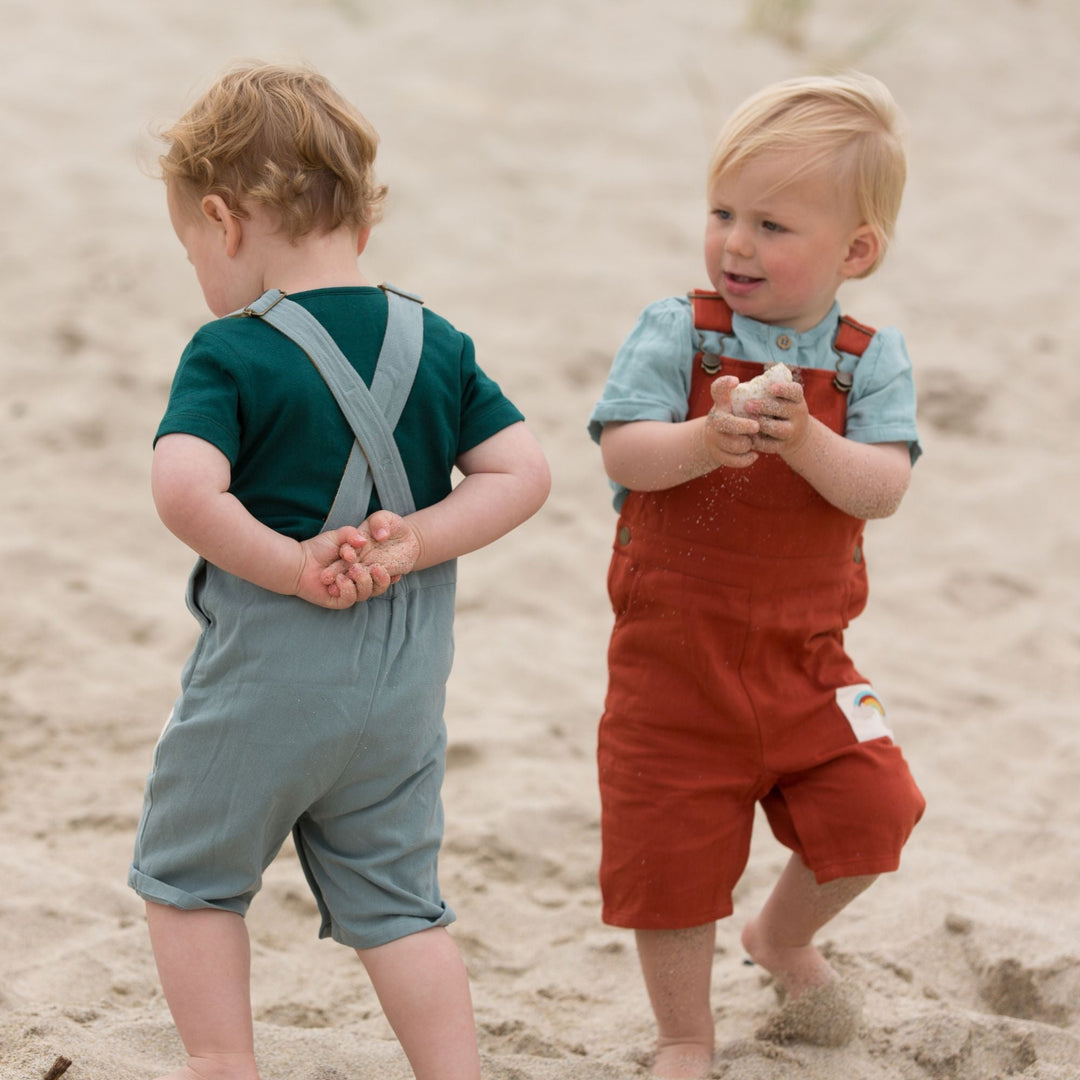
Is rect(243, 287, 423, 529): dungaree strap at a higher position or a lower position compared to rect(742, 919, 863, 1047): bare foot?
higher

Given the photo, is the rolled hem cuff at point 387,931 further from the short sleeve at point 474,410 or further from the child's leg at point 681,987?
the short sleeve at point 474,410

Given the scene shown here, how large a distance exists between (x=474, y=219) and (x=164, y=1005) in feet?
12.6

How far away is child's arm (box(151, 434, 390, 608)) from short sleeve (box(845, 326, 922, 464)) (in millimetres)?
791

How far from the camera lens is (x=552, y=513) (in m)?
4.25

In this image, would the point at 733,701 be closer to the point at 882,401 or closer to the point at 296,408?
the point at 882,401

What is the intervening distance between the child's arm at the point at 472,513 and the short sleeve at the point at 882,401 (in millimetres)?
511

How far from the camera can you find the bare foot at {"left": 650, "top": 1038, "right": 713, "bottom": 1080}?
2.18 m

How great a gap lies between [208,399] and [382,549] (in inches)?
10.6

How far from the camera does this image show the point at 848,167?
6.88 feet

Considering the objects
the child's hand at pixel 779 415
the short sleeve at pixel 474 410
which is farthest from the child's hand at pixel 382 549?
the child's hand at pixel 779 415

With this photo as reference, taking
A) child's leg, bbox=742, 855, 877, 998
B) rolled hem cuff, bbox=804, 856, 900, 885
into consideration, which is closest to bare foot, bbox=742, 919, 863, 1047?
child's leg, bbox=742, 855, 877, 998

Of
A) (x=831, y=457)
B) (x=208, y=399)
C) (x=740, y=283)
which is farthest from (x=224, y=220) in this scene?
(x=831, y=457)

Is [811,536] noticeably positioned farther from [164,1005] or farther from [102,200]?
[102,200]

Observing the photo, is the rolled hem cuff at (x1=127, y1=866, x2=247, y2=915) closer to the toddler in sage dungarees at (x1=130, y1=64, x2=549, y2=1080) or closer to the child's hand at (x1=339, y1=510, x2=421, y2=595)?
the toddler in sage dungarees at (x1=130, y1=64, x2=549, y2=1080)
